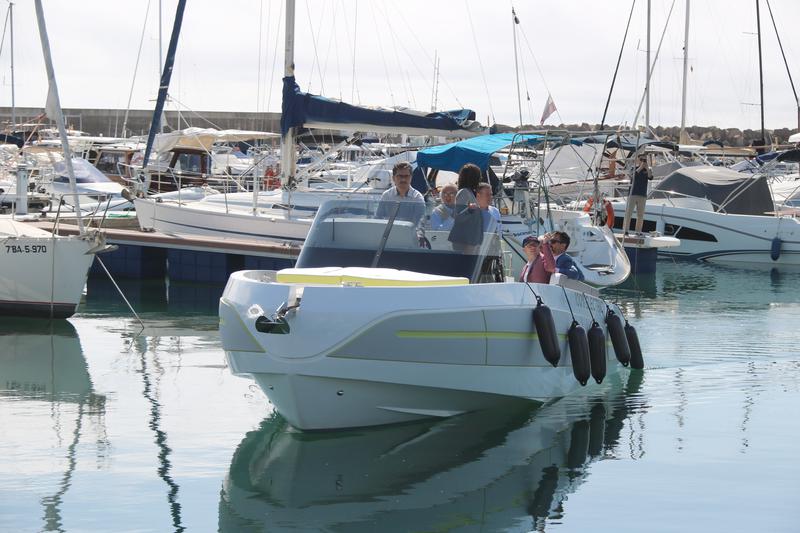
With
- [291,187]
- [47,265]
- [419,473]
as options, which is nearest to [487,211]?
[419,473]

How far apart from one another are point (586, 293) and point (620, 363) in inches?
66.2

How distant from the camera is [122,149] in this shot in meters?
44.2

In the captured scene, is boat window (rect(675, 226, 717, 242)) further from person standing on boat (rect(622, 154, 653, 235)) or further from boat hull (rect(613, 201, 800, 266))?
person standing on boat (rect(622, 154, 653, 235))

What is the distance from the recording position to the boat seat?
9070mm

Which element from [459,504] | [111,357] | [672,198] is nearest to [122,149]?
[672,198]

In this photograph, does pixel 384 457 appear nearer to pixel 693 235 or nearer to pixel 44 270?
pixel 44 270

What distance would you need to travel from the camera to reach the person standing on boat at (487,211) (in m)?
10.2

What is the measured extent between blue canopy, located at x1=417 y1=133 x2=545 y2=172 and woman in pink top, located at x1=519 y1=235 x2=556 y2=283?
343 inches

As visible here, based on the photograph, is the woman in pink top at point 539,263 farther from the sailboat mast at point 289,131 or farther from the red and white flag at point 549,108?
the red and white flag at point 549,108

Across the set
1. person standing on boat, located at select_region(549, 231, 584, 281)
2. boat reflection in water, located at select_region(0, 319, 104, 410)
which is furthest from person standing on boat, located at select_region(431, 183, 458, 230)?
boat reflection in water, located at select_region(0, 319, 104, 410)

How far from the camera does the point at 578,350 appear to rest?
10367mm

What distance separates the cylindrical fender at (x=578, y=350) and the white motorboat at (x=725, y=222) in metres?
19.4

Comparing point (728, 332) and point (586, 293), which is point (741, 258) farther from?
point (586, 293)

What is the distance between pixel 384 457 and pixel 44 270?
28.9 feet
